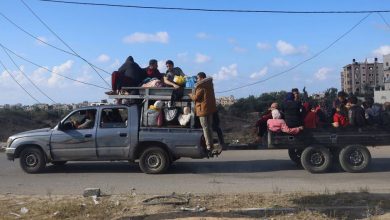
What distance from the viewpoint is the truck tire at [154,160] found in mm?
13141

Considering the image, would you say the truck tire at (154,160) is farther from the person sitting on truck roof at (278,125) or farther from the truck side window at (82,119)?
the person sitting on truck roof at (278,125)

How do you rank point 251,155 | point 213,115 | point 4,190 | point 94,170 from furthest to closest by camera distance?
point 251,155, point 94,170, point 213,115, point 4,190

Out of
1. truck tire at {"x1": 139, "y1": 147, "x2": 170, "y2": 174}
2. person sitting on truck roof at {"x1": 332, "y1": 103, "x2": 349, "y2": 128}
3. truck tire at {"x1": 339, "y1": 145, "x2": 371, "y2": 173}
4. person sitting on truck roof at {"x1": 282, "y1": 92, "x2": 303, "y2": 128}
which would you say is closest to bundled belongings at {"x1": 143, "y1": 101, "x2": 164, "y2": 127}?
truck tire at {"x1": 139, "y1": 147, "x2": 170, "y2": 174}

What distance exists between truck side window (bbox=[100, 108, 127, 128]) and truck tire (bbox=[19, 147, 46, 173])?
5.80 ft

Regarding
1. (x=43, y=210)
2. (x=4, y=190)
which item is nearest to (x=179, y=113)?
(x=4, y=190)

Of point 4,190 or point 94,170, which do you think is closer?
point 4,190

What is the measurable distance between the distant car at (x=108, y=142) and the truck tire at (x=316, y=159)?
8.08 feet

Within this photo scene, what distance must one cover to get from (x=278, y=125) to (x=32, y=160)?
20.4 ft

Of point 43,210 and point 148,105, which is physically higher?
point 148,105

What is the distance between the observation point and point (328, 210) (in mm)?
8016

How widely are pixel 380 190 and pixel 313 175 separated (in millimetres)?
2698

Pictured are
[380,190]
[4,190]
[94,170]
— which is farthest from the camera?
[94,170]

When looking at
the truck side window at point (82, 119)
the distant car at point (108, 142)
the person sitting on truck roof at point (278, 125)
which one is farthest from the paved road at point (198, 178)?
the truck side window at point (82, 119)

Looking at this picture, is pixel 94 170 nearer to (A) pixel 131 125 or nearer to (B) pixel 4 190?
(A) pixel 131 125
